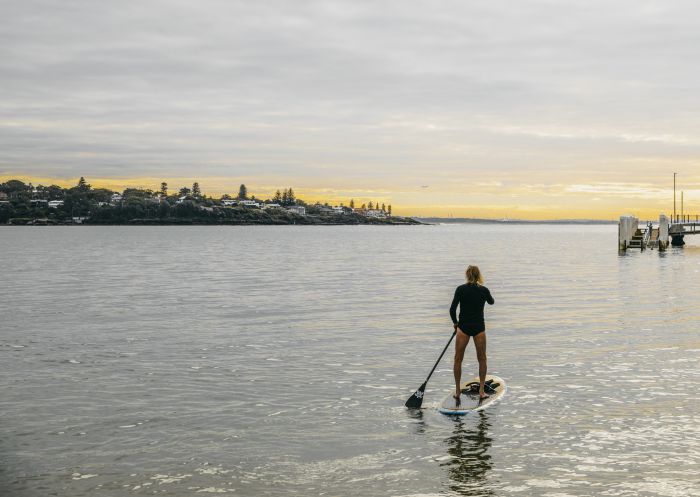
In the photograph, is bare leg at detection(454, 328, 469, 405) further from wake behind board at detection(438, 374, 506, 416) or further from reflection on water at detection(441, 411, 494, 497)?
reflection on water at detection(441, 411, 494, 497)

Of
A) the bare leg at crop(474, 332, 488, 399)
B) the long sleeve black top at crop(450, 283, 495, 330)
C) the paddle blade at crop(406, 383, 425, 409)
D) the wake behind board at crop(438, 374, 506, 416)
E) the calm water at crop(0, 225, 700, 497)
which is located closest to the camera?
the calm water at crop(0, 225, 700, 497)

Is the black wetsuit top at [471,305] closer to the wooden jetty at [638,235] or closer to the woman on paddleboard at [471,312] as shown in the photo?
the woman on paddleboard at [471,312]

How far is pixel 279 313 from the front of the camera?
31.1m

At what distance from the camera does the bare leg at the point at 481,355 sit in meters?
14.5

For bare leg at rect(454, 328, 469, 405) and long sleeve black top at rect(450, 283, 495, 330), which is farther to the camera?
bare leg at rect(454, 328, 469, 405)

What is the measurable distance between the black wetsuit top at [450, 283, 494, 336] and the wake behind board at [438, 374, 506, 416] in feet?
4.64

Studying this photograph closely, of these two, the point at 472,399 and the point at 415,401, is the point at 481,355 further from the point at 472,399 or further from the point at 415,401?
the point at 415,401

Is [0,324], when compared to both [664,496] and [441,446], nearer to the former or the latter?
[441,446]

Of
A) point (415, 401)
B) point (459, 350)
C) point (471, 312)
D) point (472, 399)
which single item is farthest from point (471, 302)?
point (415, 401)

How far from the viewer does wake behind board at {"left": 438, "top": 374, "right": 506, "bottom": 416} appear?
14.4 meters

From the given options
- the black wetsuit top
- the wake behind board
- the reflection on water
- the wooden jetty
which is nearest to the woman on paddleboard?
the black wetsuit top

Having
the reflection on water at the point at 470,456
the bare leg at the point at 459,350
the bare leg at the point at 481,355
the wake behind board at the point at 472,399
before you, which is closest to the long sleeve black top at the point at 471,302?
the bare leg at the point at 459,350

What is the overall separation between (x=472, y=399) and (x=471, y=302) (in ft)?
7.00

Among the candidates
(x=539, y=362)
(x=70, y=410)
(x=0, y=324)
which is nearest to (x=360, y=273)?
(x=0, y=324)
